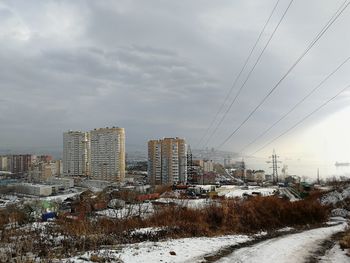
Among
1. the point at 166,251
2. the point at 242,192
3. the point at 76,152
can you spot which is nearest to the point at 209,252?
the point at 166,251

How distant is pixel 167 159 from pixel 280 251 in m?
96.8

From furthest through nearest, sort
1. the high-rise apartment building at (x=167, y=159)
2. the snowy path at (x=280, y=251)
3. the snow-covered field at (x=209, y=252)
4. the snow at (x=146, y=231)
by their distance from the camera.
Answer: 1. the high-rise apartment building at (x=167, y=159)
2. the snow at (x=146, y=231)
3. the snowy path at (x=280, y=251)
4. the snow-covered field at (x=209, y=252)

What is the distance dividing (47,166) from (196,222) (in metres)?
181

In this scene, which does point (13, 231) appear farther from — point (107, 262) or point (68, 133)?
point (68, 133)

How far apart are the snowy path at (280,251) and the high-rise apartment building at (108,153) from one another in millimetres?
122485

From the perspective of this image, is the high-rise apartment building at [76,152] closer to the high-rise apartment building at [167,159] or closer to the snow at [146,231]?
the high-rise apartment building at [167,159]

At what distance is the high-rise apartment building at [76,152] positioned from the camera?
16488 cm

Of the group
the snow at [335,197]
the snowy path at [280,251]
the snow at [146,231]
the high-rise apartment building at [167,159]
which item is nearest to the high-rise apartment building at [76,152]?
the high-rise apartment building at [167,159]

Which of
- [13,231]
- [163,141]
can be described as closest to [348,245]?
[13,231]

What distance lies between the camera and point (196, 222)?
59.2ft

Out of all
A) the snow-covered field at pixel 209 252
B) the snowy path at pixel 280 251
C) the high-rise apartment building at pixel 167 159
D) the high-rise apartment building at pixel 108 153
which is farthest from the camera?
the high-rise apartment building at pixel 108 153

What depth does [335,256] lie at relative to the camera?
37.8 ft

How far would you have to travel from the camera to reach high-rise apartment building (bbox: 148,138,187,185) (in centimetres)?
10756

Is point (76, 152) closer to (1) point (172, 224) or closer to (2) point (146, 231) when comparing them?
(1) point (172, 224)
